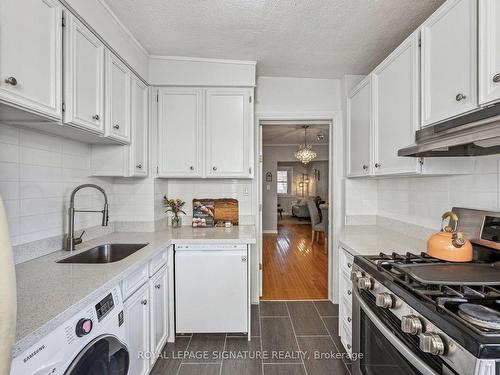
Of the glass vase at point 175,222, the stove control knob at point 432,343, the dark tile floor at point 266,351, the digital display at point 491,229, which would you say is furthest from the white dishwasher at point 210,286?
the digital display at point 491,229

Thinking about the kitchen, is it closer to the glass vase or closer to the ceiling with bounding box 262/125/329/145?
the glass vase

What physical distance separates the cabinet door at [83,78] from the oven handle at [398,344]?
Result: 71.2 inches

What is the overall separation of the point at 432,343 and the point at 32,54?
72.6 inches

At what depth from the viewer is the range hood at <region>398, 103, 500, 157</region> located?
0.95 meters

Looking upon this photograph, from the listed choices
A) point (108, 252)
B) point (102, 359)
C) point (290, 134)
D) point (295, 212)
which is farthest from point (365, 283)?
point (295, 212)

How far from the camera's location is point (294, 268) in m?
3.99

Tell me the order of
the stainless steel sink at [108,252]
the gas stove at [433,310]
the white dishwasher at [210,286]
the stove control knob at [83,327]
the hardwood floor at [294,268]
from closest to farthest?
the gas stove at [433,310]
the stove control knob at [83,327]
the stainless steel sink at [108,252]
the white dishwasher at [210,286]
the hardwood floor at [294,268]

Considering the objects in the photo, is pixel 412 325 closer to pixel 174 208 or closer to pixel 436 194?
pixel 436 194

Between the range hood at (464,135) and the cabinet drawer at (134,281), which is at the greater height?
the range hood at (464,135)

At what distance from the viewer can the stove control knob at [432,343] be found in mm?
774

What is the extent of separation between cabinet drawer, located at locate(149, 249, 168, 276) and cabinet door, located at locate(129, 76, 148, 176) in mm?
691

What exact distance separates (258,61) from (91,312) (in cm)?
231

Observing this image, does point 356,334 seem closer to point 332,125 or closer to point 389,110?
point 389,110

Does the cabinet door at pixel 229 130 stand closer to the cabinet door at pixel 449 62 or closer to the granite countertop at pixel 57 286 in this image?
the granite countertop at pixel 57 286
